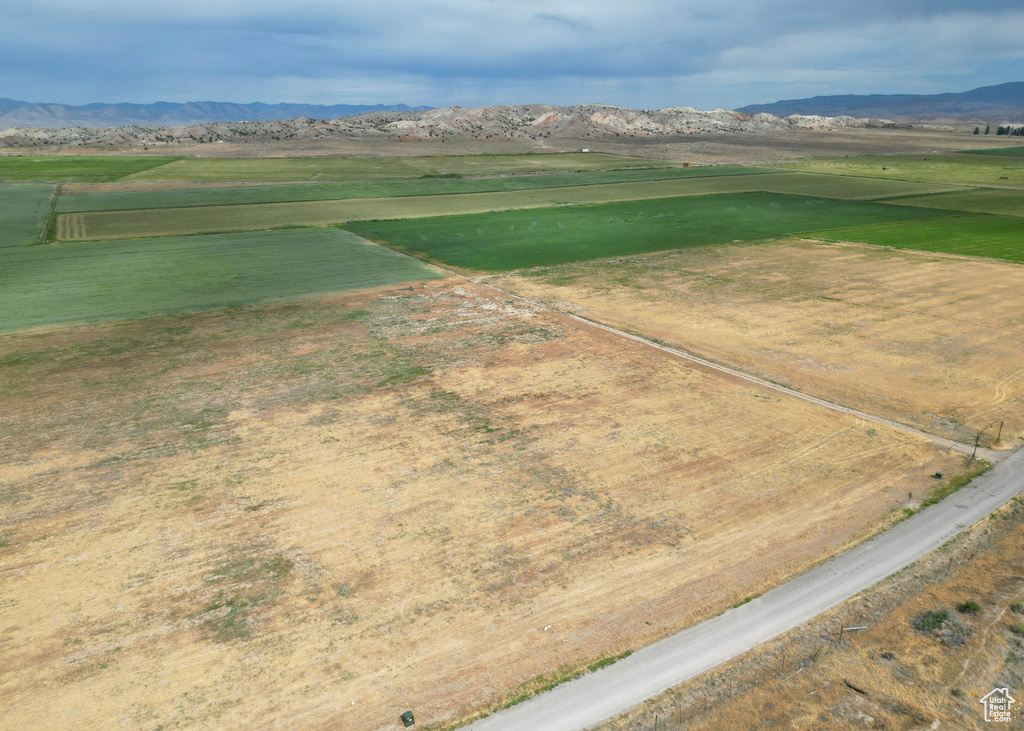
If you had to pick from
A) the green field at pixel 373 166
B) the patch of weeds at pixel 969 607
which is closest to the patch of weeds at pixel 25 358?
the patch of weeds at pixel 969 607

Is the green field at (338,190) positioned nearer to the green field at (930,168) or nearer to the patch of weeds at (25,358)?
the green field at (930,168)

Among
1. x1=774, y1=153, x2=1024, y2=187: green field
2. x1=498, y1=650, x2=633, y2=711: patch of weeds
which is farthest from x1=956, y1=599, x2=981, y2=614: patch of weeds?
x1=774, y1=153, x2=1024, y2=187: green field

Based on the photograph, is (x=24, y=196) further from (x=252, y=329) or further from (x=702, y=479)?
(x=702, y=479)

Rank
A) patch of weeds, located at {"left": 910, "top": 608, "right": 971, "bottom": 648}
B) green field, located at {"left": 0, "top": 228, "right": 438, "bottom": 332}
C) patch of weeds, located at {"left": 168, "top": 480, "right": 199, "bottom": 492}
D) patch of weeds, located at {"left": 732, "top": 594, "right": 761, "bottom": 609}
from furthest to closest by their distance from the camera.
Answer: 1. green field, located at {"left": 0, "top": 228, "right": 438, "bottom": 332}
2. patch of weeds, located at {"left": 168, "top": 480, "right": 199, "bottom": 492}
3. patch of weeds, located at {"left": 732, "top": 594, "right": 761, "bottom": 609}
4. patch of weeds, located at {"left": 910, "top": 608, "right": 971, "bottom": 648}

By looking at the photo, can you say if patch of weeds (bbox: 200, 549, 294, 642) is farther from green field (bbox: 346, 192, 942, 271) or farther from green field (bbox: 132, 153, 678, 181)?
green field (bbox: 132, 153, 678, 181)

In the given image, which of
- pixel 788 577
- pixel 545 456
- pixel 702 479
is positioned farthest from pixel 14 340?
pixel 788 577
